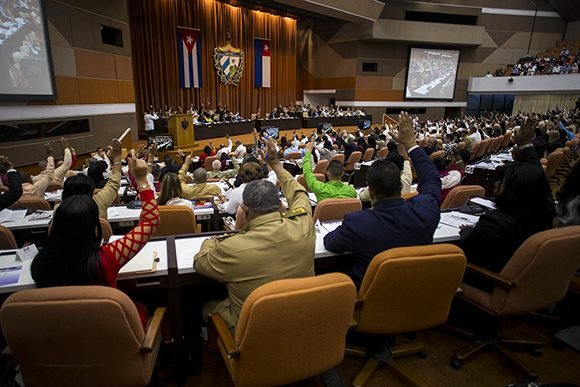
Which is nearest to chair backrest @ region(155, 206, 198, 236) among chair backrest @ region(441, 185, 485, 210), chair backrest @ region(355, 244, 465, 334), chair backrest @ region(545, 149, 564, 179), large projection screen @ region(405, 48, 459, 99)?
chair backrest @ region(355, 244, 465, 334)

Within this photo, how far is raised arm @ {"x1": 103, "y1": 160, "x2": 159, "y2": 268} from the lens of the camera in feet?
5.48

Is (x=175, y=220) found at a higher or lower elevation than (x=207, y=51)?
lower

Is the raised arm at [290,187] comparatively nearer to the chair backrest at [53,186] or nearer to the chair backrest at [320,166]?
the chair backrest at [320,166]

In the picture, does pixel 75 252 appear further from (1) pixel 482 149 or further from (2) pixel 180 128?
(2) pixel 180 128

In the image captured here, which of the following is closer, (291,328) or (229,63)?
(291,328)

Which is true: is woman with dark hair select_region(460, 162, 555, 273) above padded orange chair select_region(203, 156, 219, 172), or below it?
above

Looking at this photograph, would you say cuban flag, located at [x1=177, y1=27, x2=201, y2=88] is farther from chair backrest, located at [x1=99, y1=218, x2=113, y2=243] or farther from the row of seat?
the row of seat

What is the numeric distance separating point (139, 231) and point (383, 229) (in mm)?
1285

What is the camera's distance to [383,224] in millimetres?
1876

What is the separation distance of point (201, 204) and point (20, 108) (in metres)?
6.25

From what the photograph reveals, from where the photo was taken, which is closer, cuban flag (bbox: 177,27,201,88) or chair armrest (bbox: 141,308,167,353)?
chair armrest (bbox: 141,308,167,353)

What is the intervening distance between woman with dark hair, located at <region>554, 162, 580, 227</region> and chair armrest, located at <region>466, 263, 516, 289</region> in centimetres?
96

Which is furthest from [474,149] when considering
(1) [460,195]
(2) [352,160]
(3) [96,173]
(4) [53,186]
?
(4) [53,186]

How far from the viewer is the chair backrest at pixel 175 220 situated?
2.77 m
